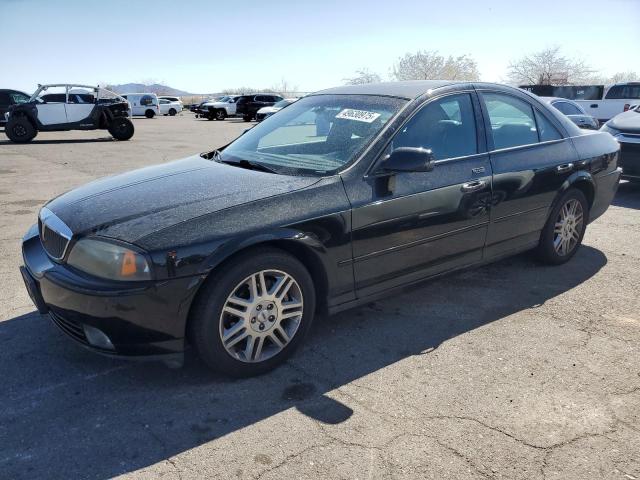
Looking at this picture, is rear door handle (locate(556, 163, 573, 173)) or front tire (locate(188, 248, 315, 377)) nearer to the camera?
front tire (locate(188, 248, 315, 377))

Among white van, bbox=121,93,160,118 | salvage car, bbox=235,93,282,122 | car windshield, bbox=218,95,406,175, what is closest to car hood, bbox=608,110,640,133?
car windshield, bbox=218,95,406,175

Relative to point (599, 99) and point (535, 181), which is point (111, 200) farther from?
point (599, 99)

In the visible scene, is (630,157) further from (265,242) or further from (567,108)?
(265,242)

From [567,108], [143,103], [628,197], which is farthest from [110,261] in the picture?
[143,103]

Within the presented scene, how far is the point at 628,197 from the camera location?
7.96m

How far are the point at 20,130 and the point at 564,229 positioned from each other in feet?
56.5

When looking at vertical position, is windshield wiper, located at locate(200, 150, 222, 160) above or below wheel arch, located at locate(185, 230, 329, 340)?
above

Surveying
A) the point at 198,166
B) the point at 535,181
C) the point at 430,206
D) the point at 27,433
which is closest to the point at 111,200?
the point at 198,166

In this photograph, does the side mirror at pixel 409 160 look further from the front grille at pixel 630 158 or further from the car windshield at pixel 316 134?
the front grille at pixel 630 158

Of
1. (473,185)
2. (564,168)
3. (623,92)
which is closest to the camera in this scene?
(473,185)

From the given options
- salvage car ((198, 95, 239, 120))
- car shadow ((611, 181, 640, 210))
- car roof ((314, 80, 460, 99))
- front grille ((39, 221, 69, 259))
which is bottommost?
car shadow ((611, 181, 640, 210))

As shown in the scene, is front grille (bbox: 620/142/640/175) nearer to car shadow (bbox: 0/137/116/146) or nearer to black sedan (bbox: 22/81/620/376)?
black sedan (bbox: 22/81/620/376)

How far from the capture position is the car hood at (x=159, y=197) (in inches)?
111

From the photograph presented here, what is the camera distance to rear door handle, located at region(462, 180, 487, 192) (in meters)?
3.71
